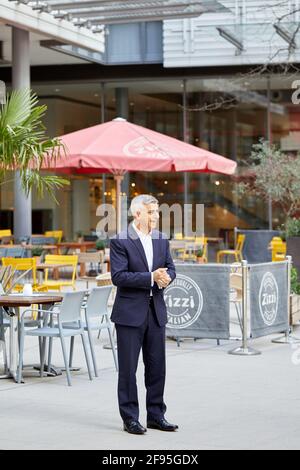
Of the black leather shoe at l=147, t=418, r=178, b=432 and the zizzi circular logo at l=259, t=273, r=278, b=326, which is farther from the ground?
the zizzi circular logo at l=259, t=273, r=278, b=326

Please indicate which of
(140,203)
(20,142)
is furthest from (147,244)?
(20,142)

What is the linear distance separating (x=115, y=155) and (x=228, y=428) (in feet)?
25.7

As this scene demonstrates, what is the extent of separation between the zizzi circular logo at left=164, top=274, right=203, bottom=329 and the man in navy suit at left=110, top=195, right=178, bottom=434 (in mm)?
4316

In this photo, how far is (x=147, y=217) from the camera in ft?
24.6

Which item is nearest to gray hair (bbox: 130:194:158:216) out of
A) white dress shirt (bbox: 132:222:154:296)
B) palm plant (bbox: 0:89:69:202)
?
white dress shirt (bbox: 132:222:154:296)

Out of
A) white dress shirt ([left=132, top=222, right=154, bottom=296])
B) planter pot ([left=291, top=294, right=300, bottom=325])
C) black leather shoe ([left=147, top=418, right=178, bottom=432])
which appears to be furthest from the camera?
planter pot ([left=291, top=294, right=300, bottom=325])

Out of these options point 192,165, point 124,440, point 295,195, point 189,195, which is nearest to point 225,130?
point 189,195

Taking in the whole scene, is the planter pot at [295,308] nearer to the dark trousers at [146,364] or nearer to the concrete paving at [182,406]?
the concrete paving at [182,406]

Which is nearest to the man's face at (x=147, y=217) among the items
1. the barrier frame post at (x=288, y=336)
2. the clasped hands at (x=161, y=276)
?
the clasped hands at (x=161, y=276)

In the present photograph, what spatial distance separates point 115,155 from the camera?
14.8 m

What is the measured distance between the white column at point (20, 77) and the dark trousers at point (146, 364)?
1480 cm

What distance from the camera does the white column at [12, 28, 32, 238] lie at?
2222 centimetres

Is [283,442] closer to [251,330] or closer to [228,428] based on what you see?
[228,428]

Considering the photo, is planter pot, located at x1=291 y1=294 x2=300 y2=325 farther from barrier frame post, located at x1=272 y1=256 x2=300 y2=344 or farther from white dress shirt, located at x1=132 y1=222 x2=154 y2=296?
white dress shirt, located at x1=132 y1=222 x2=154 y2=296
